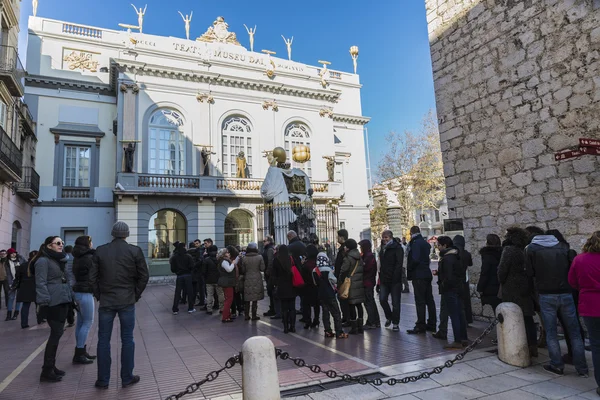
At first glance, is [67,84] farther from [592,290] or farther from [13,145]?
[592,290]

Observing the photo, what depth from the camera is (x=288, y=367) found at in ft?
16.3

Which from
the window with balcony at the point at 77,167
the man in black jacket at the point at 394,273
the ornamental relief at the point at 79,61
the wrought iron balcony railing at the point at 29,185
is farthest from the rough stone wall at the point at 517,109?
the ornamental relief at the point at 79,61

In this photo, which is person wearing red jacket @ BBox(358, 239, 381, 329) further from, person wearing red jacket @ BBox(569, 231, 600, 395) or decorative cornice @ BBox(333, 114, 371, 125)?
decorative cornice @ BBox(333, 114, 371, 125)

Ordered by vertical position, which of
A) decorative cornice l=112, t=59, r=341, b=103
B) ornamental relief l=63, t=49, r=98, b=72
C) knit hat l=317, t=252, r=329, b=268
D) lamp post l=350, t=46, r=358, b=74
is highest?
lamp post l=350, t=46, r=358, b=74

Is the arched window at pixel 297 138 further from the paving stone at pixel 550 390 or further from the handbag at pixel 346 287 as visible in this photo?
the paving stone at pixel 550 390

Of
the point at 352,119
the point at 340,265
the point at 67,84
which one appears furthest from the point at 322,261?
the point at 352,119

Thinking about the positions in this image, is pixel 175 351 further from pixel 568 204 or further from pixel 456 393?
pixel 568 204

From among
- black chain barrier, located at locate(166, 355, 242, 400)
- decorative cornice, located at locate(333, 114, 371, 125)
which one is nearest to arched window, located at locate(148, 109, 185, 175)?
decorative cornice, located at locate(333, 114, 371, 125)

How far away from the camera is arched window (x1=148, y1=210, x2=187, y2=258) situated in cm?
2119

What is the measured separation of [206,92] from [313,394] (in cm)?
2195

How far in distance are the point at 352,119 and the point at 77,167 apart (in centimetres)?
2044

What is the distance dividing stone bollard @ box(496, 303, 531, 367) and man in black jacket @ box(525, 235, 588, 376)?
10.6 inches

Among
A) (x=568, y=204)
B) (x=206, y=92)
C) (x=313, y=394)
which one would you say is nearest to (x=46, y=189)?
(x=206, y=92)

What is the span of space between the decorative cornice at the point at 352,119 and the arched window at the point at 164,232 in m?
15.4
